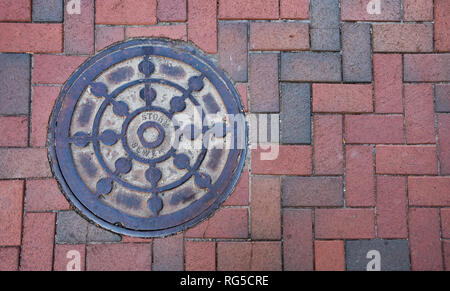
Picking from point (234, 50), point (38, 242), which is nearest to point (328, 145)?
point (234, 50)

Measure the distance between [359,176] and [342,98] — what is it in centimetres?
45

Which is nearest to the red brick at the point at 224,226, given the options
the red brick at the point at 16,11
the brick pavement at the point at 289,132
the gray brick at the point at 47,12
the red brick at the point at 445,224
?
the brick pavement at the point at 289,132

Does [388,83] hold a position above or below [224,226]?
above

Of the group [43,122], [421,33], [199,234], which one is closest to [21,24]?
[43,122]

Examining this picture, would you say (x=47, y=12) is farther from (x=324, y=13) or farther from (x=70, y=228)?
(x=324, y=13)

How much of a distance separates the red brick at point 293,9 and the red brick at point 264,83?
0.82ft

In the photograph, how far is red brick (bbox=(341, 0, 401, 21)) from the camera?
192cm

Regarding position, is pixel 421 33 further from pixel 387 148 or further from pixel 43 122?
pixel 43 122

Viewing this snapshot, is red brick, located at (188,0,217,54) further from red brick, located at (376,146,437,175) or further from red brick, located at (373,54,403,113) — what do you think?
red brick, located at (376,146,437,175)

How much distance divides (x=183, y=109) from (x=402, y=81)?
4.12 feet

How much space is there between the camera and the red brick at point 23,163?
1823 mm

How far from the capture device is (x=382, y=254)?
1.82 m

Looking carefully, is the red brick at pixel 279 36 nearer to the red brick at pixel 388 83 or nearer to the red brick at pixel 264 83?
the red brick at pixel 264 83

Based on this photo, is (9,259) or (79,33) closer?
(9,259)
